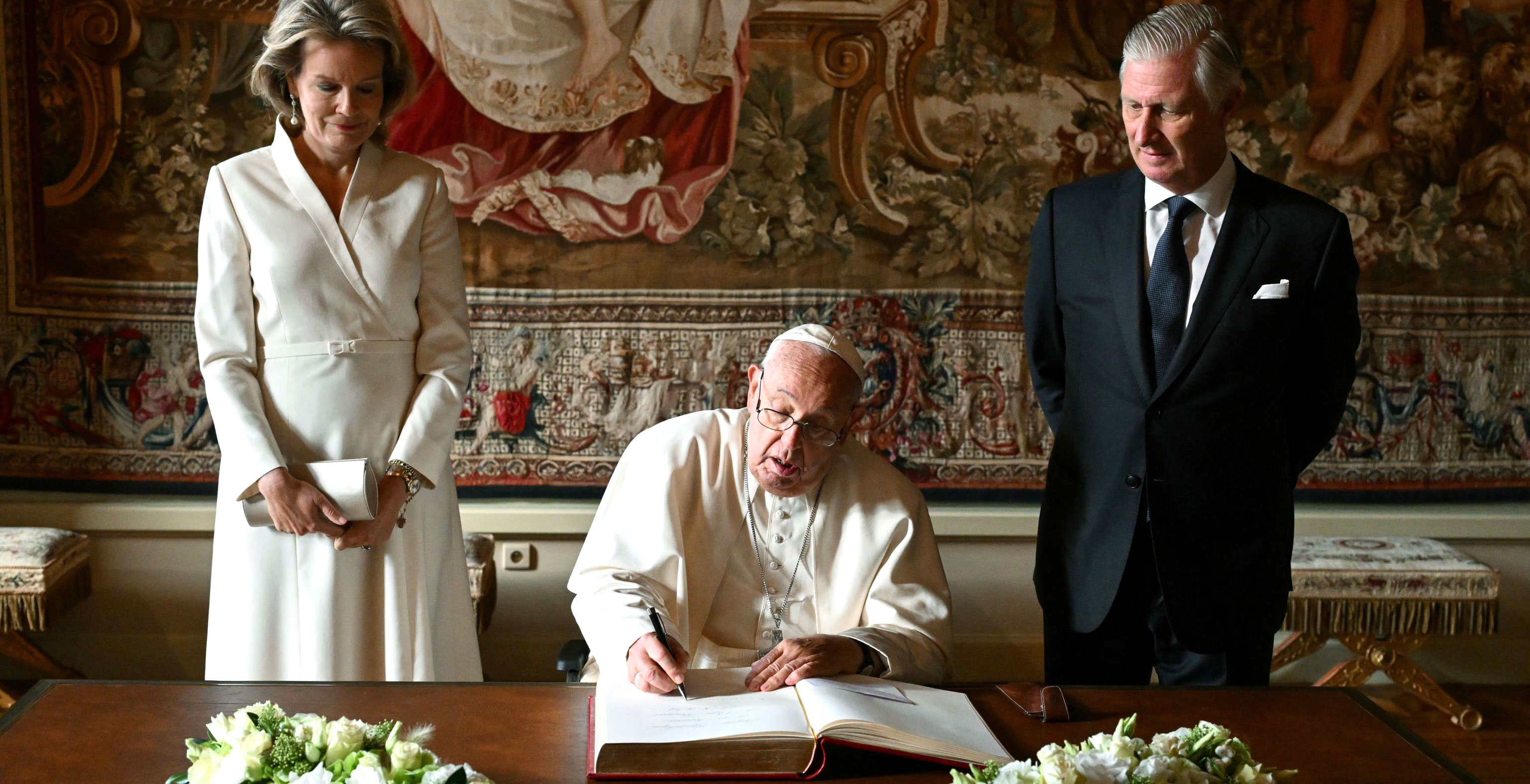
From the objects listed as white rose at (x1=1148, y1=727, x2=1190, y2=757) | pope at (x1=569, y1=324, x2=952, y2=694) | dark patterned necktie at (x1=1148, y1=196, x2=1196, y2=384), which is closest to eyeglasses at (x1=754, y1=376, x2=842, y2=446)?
pope at (x1=569, y1=324, x2=952, y2=694)

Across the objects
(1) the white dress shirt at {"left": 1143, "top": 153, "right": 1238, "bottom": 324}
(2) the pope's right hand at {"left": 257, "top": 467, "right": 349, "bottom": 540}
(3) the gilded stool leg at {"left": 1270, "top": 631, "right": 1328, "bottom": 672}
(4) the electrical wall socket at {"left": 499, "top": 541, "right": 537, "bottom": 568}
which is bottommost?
(3) the gilded stool leg at {"left": 1270, "top": 631, "right": 1328, "bottom": 672}

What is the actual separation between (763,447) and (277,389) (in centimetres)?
107

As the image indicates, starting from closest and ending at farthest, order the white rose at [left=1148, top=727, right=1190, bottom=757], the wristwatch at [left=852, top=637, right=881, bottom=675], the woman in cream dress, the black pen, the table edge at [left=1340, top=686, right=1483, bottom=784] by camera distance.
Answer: the white rose at [left=1148, top=727, right=1190, bottom=757] → the table edge at [left=1340, top=686, right=1483, bottom=784] → the black pen → the wristwatch at [left=852, top=637, right=881, bottom=675] → the woman in cream dress

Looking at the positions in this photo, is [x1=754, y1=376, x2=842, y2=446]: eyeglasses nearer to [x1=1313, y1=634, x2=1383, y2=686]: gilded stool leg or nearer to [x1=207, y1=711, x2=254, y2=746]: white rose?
[x1=207, y1=711, x2=254, y2=746]: white rose

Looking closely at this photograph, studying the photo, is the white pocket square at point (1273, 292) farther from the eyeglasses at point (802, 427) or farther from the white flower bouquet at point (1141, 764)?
the white flower bouquet at point (1141, 764)

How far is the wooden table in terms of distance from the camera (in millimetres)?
1770

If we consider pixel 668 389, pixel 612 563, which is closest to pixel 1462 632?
pixel 668 389

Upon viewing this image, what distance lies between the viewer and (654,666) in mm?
2061

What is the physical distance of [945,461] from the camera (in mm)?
4855

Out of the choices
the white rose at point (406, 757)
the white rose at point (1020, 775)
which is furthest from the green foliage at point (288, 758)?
the white rose at point (1020, 775)

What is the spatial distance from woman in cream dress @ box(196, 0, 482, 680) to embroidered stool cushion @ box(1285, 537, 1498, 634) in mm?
3015

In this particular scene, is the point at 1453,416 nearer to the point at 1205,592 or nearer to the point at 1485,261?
the point at 1485,261

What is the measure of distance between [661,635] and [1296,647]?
3176 millimetres

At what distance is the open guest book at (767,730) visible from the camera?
175 centimetres
